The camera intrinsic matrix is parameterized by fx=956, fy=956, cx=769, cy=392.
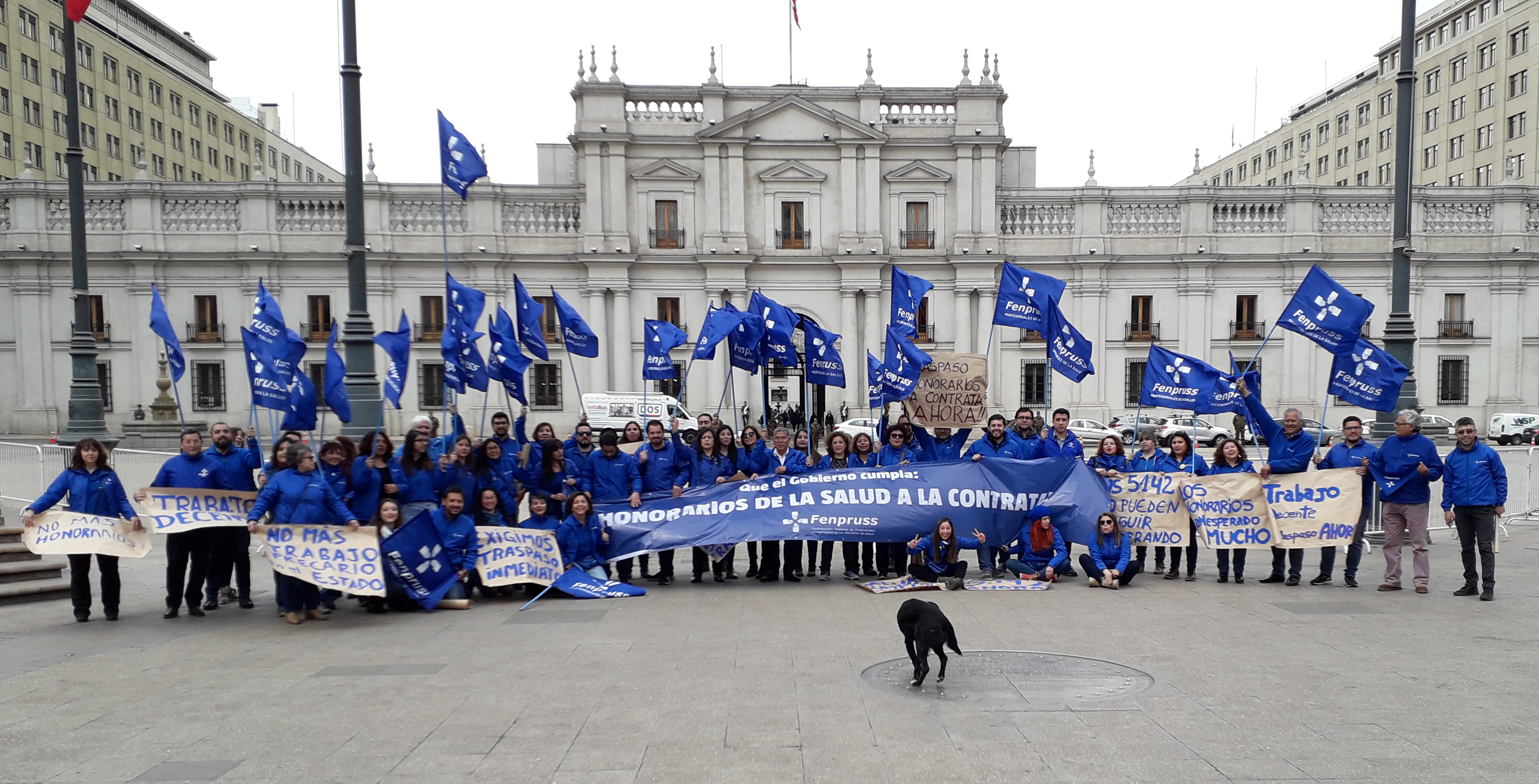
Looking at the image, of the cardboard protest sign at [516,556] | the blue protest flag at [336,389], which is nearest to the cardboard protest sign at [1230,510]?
the cardboard protest sign at [516,556]

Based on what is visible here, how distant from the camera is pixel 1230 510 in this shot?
10.5 meters

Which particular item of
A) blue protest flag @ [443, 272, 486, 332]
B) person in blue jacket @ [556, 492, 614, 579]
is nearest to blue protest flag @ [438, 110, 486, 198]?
blue protest flag @ [443, 272, 486, 332]

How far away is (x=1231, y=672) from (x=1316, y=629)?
1.91 m

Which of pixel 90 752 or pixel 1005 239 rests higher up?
pixel 1005 239

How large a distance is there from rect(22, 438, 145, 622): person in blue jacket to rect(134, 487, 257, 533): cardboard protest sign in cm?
18

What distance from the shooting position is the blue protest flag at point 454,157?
40.7 ft

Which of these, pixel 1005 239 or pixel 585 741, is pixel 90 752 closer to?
pixel 585 741

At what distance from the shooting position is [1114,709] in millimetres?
5863

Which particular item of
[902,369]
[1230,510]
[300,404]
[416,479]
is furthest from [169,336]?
[1230,510]

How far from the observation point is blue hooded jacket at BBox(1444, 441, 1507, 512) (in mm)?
9273

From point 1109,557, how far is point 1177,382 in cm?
259

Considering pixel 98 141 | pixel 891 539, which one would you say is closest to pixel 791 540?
pixel 891 539

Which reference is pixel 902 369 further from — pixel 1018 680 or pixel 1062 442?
pixel 1018 680

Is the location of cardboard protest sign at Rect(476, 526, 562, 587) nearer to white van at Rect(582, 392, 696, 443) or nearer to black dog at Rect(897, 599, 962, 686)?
black dog at Rect(897, 599, 962, 686)
